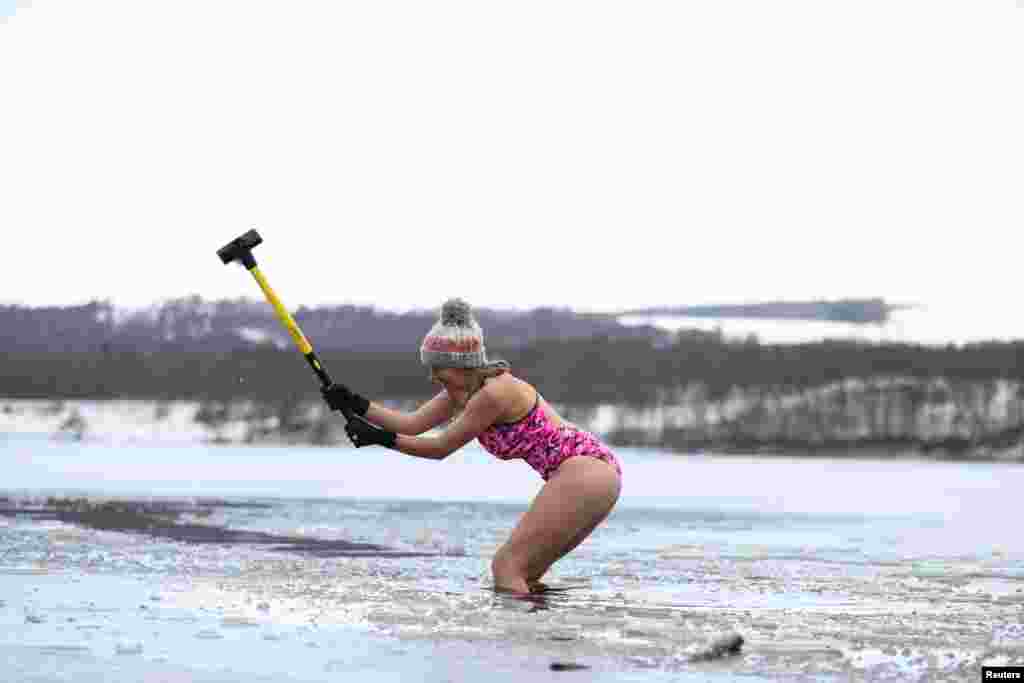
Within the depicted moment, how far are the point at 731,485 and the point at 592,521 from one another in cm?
3132

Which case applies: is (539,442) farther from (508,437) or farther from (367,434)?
(367,434)

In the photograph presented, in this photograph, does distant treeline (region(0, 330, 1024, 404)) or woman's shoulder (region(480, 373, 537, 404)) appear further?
distant treeline (region(0, 330, 1024, 404))

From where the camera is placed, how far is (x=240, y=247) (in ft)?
36.4

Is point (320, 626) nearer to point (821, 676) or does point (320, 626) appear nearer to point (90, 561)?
point (821, 676)

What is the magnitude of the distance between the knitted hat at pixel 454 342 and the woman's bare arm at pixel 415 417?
1.26ft

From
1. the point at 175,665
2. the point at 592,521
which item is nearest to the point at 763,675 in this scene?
the point at 175,665

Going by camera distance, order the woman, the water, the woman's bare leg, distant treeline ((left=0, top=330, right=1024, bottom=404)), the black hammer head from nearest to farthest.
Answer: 1. the water
2. the woman
3. the woman's bare leg
4. the black hammer head
5. distant treeline ((left=0, top=330, right=1024, bottom=404))

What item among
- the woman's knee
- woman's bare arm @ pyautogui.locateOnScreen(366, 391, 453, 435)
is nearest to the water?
the woman's knee

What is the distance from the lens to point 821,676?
7078 millimetres

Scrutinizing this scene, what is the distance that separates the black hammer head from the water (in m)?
1.77

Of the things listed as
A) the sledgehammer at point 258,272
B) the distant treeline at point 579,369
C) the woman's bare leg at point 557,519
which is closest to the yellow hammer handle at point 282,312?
the sledgehammer at point 258,272

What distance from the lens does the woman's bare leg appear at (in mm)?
10273

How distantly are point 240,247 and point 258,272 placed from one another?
0.79ft

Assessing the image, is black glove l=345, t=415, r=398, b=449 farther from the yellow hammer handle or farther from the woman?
the yellow hammer handle
